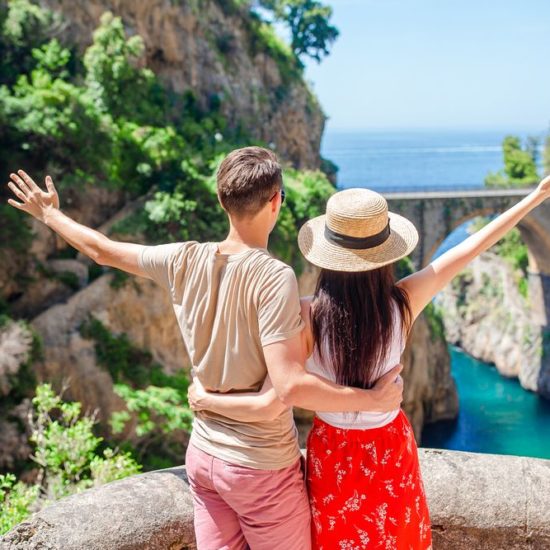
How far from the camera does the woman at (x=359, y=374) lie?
93.9 inches

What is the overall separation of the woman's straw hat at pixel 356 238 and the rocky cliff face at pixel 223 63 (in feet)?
60.1

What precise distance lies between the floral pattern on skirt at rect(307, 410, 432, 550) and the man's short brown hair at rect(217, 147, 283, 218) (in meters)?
0.81

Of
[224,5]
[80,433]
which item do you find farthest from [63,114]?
[224,5]

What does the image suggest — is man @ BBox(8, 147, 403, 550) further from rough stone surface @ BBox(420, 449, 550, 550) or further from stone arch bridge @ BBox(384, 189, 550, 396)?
stone arch bridge @ BBox(384, 189, 550, 396)

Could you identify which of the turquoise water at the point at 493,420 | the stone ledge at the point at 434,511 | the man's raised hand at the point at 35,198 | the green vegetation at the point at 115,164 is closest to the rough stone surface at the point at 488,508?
the stone ledge at the point at 434,511

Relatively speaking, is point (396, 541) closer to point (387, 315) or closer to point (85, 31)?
point (387, 315)

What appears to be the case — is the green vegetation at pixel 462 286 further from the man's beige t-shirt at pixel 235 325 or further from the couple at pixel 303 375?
the man's beige t-shirt at pixel 235 325

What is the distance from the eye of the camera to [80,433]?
6816 mm

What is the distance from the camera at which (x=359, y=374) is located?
7.93 ft

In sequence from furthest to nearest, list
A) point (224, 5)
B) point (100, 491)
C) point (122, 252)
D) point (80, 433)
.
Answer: point (224, 5), point (80, 433), point (100, 491), point (122, 252)

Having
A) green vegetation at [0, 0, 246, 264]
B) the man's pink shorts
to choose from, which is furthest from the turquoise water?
the man's pink shorts

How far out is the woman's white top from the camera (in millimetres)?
2451

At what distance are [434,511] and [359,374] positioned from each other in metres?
1.08

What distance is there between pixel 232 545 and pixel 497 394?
31.2 m
